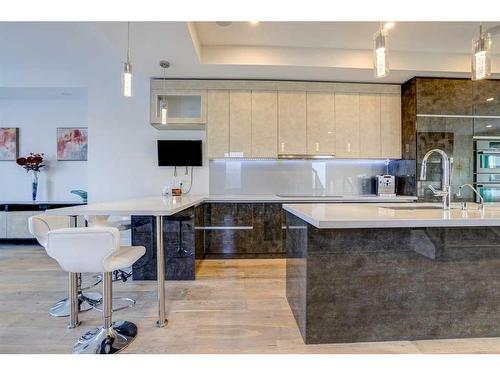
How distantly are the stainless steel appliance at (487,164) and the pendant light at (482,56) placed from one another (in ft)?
7.58

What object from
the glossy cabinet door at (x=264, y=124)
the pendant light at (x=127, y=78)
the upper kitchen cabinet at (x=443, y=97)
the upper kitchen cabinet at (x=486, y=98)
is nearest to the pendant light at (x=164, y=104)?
the pendant light at (x=127, y=78)

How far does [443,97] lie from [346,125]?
129cm

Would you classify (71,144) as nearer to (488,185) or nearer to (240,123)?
(240,123)

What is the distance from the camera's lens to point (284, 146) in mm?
3955

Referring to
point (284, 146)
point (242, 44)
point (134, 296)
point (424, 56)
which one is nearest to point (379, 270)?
point (134, 296)

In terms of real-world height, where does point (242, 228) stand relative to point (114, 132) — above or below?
below

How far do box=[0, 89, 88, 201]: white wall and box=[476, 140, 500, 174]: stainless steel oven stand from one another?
20.1ft

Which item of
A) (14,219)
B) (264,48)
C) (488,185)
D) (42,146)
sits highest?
(264,48)

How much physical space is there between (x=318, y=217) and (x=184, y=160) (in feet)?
9.59

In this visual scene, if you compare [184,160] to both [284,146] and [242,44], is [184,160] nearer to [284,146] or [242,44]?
[284,146]

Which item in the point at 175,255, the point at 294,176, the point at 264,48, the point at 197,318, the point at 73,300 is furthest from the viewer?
the point at 294,176

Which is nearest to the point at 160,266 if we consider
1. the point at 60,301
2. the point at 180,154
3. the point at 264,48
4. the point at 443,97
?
the point at 60,301

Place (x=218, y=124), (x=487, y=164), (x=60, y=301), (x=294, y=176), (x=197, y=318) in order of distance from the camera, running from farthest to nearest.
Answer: (x=294, y=176) → (x=218, y=124) → (x=487, y=164) → (x=60, y=301) → (x=197, y=318)

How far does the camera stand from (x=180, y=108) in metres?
3.96
